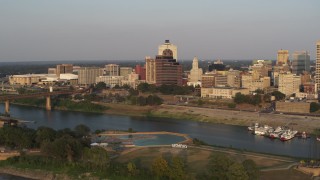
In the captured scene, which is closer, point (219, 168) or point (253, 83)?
point (219, 168)

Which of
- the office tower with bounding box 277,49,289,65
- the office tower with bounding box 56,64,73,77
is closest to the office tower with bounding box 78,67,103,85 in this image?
the office tower with bounding box 56,64,73,77

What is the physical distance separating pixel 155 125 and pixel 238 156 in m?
9.04

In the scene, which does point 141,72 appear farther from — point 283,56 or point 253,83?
point 283,56

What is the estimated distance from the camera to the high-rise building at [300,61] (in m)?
47.0

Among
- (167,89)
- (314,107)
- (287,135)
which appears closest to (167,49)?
(167,89)

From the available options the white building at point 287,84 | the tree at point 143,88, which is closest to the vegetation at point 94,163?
the tree at point 143,88

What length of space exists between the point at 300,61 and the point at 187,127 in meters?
29.5

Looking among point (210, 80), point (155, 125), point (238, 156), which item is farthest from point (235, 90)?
point (238, 156)

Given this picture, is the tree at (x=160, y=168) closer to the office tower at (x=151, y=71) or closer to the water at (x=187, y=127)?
the water at (x=187, y=127)

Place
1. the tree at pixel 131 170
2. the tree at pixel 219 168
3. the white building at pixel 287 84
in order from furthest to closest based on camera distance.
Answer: the white building at pixel 287 84, the tree at pixel 131 170, the tree at pixel 219 168

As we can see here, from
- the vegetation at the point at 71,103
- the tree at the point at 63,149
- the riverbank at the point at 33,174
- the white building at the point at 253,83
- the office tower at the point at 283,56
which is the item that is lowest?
the riverbank at the point at 33,174

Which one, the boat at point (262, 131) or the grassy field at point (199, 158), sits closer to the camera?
the grassy field at point (199, 158)

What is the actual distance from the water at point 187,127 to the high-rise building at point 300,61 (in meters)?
25.9

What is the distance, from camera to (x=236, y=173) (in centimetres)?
1041
